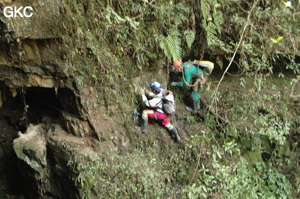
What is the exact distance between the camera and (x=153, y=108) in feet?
20.2

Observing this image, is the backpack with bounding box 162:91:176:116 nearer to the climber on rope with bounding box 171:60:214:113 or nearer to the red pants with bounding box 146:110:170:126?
the red pants with bounding box 146:110:170:126

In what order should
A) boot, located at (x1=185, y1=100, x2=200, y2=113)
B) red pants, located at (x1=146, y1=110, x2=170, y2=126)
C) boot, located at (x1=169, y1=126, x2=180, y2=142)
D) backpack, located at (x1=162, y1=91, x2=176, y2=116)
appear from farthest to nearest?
1. boot, located at (x1=185, y1=100, x2=200, y2=113)
2. boot, located at (x1=169, y1=126, x2=180, y2=142)
3. red pants, located at (x1=146, y1=110, x2=170, y2=126)
4. backpack, located at (x1=162, y1=91, x2=176, y2=116)

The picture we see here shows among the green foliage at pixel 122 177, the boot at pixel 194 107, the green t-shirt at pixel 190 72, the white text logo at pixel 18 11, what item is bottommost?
the green foliage at pixel 122 177

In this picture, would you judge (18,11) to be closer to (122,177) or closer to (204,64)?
(122,177)

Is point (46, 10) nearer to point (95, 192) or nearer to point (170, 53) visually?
point (170, 53)

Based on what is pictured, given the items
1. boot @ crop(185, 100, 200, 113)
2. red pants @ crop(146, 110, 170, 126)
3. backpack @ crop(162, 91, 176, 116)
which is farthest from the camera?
boot @ crop(185, 100, 200, 113)

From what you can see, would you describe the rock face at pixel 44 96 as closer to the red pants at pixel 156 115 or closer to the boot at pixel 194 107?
the red pants at pixel 156 115

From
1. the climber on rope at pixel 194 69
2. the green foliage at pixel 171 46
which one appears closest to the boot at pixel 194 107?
the climber on rope at pixel 194 69

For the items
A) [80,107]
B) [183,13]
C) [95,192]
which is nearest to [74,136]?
[80,107]

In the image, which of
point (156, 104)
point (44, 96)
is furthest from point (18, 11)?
point (156, 104)

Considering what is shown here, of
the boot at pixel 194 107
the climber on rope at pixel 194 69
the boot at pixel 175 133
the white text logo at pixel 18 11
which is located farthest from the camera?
the boot at pixel 194 107

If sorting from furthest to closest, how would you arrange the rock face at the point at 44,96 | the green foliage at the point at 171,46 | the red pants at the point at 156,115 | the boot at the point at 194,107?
the boot at the point at 194,107 → the red pants at the point at 156,115 → the green foliage at the point at 171,46 → the rock face at the point at 44,96

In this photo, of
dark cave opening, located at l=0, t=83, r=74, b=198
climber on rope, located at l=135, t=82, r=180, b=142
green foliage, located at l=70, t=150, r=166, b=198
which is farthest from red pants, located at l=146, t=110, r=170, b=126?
dark cave opening, located at l=0, t=83, r=74, b=198

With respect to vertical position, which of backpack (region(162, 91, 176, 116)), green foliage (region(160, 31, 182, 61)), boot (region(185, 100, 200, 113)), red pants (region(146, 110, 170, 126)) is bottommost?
boot (region(185, 100, 200, 113))
